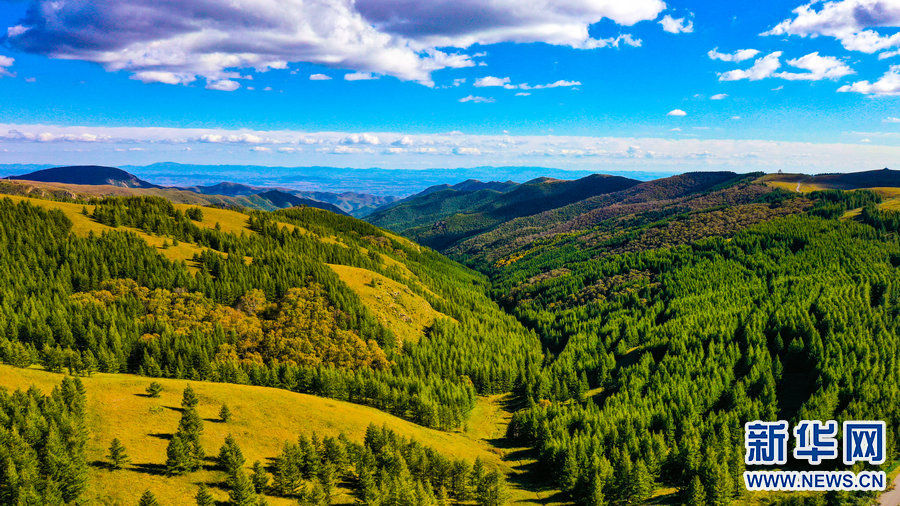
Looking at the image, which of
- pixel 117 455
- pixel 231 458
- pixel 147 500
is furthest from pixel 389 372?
pixel 147 500

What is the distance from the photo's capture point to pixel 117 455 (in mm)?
58625

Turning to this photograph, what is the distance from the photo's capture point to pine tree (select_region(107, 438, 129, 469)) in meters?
58.6

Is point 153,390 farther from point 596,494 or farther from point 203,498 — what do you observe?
point 596,494

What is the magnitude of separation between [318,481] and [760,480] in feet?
294

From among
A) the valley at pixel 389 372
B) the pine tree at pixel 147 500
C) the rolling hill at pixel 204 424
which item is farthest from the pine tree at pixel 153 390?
the pine tree at pixel 147 500

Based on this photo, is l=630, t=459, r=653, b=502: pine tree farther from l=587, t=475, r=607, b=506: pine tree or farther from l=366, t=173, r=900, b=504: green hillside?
l=587, t=475, r=607, b=506: pine tree

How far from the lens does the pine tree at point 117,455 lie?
5856cm

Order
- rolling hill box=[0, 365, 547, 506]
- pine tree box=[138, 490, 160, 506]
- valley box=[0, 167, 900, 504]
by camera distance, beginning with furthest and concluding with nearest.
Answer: valley box=[0, 167, 900, 504], rolling hill box=[0, 365, 547, 506], pine tree box=[138, 490, 160, 506]

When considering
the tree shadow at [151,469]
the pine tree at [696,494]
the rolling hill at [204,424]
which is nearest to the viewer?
the rolling hill at [204,424]

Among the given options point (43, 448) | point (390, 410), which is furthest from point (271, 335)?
point (43, 448)

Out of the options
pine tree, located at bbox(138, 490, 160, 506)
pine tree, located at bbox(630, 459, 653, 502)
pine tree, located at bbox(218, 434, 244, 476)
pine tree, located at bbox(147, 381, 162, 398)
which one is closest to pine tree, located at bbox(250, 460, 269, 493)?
pine tree, located at bbox(218, 434, 244, 476)

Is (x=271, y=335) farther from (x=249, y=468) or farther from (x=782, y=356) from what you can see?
(x=782, y=356)

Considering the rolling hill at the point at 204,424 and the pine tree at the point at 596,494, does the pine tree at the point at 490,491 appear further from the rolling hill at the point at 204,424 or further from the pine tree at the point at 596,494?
the pine tree at the point at 596,494

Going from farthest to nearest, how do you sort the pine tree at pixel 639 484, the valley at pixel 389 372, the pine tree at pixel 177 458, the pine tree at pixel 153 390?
1. the pine tree at pixel 639 484
2. the pine tree at pixel 153 390
3. the valley at pixel 389 372
4. the pine tree at pixel 177 458
